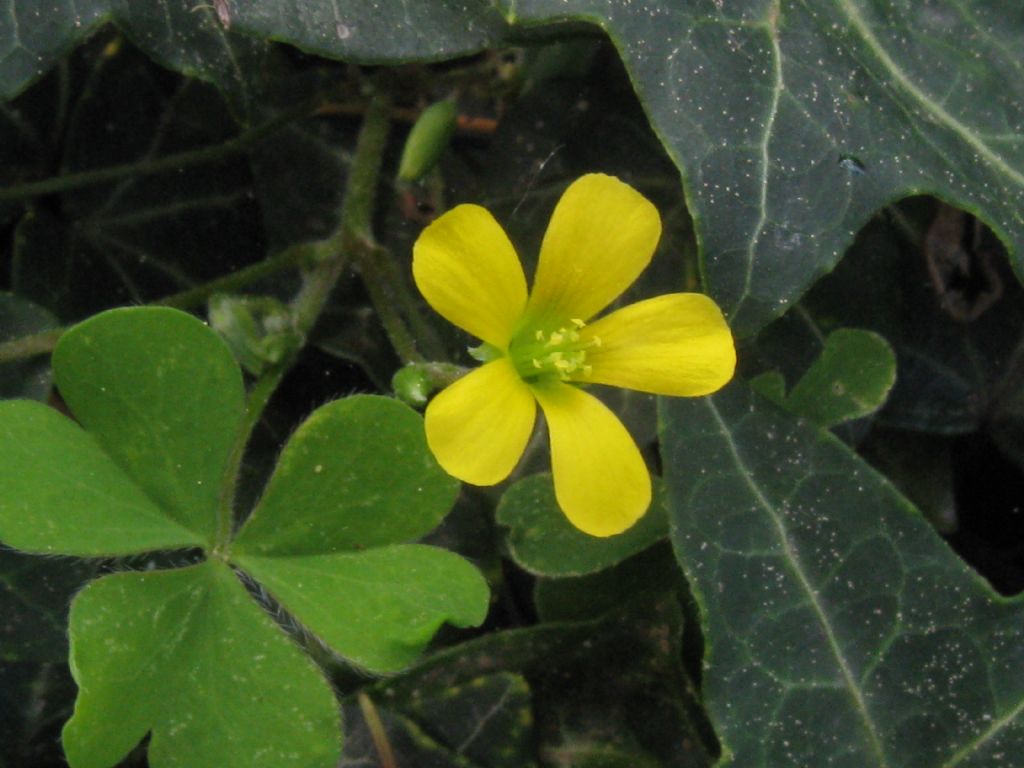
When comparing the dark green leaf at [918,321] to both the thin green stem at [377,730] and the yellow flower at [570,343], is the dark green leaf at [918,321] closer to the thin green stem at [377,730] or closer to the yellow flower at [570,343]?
the yellow flower at [570,343]

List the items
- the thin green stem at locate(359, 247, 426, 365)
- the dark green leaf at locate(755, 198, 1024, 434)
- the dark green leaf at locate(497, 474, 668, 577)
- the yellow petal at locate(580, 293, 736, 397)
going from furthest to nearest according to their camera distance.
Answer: the dark green leaf at locate(755, 198, 1024, 434) → the thin green stem at locate(359, 247, 426, 365) → the dark green leaf at locate(497, 474, 668, 577) → the yellow petal at locate(580, 293, 736, 397)

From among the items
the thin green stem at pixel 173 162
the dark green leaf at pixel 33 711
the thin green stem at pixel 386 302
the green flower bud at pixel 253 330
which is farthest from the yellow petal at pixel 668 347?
the dark green leaf at pixel 33 711

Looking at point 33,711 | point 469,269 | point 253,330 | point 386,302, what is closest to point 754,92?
point 469,269

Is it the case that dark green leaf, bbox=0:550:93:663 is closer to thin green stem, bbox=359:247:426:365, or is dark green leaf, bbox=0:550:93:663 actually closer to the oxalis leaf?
thin green stem, bbox=359:247:426:365

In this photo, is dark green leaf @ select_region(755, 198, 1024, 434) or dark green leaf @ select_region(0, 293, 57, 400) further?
dark green leaf @ select_region(755, 198, 1024, 434)

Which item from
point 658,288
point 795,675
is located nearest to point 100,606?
point 795,675

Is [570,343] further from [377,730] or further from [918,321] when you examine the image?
[918,321]

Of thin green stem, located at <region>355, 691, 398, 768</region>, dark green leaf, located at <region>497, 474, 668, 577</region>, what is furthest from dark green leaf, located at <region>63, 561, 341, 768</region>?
dark green leaf, located at <region>497, 474, 668, 577</region>
